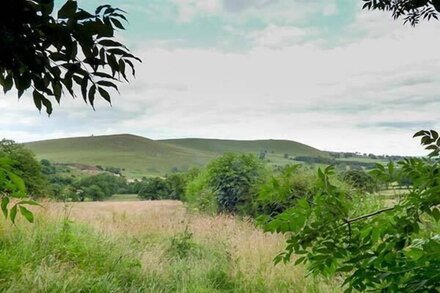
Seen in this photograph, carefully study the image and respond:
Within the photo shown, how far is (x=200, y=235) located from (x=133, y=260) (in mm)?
2059

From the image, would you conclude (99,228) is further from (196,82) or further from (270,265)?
Answer: (196,82)

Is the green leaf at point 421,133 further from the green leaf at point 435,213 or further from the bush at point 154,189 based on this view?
the bush at point 154,189

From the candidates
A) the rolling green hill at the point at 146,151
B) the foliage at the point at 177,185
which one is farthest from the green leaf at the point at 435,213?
the foliage at the point at 177,185

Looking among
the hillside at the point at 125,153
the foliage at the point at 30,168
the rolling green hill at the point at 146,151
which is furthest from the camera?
the hillside at the point at 125,153

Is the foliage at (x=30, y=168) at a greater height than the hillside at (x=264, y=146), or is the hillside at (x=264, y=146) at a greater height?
the hillside at (x=264, y=146)

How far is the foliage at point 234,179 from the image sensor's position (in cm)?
930

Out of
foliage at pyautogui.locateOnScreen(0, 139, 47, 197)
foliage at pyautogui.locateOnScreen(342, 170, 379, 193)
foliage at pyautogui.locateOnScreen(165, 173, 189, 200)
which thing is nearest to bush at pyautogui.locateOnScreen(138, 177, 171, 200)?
foliage at pyautogui.locateOnScreen(165, 173, 189, 200)

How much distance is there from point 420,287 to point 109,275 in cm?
388

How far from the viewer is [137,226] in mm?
7383

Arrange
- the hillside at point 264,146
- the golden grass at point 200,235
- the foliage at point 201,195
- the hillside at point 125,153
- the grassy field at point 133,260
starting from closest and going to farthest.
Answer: the grassy field at point 133,260
the golden grass at point 200,235
the foliage at point 201,195
the hillside at point 264,146
the hillside at point 125,153

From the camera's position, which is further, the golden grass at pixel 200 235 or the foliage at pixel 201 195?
the foliage at pixel 201 195

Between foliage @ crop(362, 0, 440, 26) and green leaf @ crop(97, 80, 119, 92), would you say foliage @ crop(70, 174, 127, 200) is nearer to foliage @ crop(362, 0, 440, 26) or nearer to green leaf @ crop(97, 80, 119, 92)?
foliage @ crop(362, 0, 440, 26)

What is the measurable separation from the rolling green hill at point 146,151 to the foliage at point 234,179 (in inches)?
51.6

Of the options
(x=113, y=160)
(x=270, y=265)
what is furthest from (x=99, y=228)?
(x=113, y=160)
